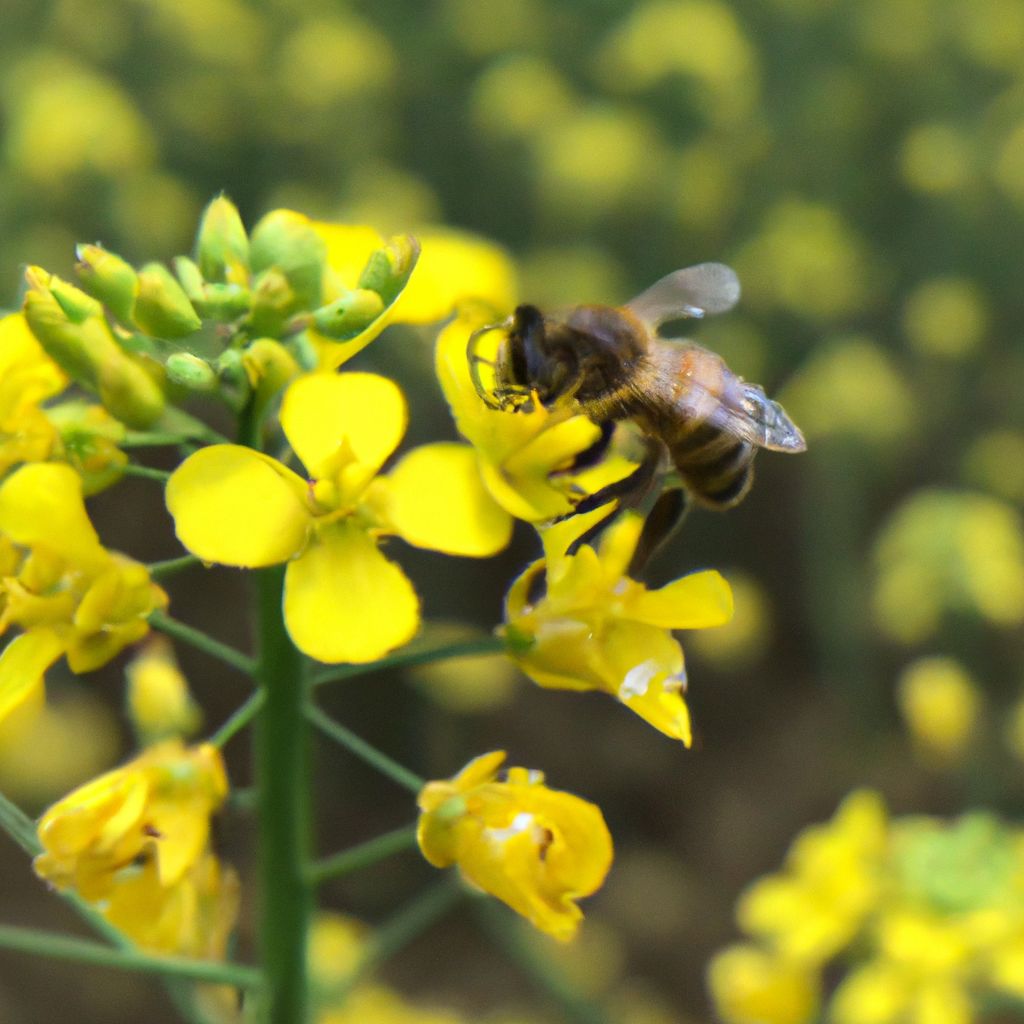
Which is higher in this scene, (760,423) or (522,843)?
(760,423)

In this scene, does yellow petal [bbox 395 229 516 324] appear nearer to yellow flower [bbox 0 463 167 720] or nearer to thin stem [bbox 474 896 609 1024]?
yellow flower [bbox 0 463 167 720]

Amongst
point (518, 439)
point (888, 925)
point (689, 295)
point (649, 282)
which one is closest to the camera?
point (518, 439)

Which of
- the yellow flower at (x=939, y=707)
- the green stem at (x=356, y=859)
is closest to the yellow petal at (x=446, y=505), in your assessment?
the green stem at (x=356, y=859)

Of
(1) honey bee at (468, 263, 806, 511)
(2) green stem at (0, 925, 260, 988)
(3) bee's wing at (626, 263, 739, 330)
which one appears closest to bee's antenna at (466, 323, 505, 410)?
(1) honey bee at (468, 263, 806, 511)

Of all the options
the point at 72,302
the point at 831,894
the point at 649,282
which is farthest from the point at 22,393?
the point at 649,282

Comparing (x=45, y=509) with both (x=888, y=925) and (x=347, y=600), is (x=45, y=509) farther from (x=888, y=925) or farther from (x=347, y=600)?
(x=888, y=925)

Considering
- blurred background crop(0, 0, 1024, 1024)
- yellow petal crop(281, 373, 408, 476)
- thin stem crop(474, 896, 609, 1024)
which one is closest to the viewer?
yellow petal crop(281, 373, 408, 476)

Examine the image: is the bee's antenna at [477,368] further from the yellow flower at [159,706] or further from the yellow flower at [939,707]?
the yellow flower at [939,707]
